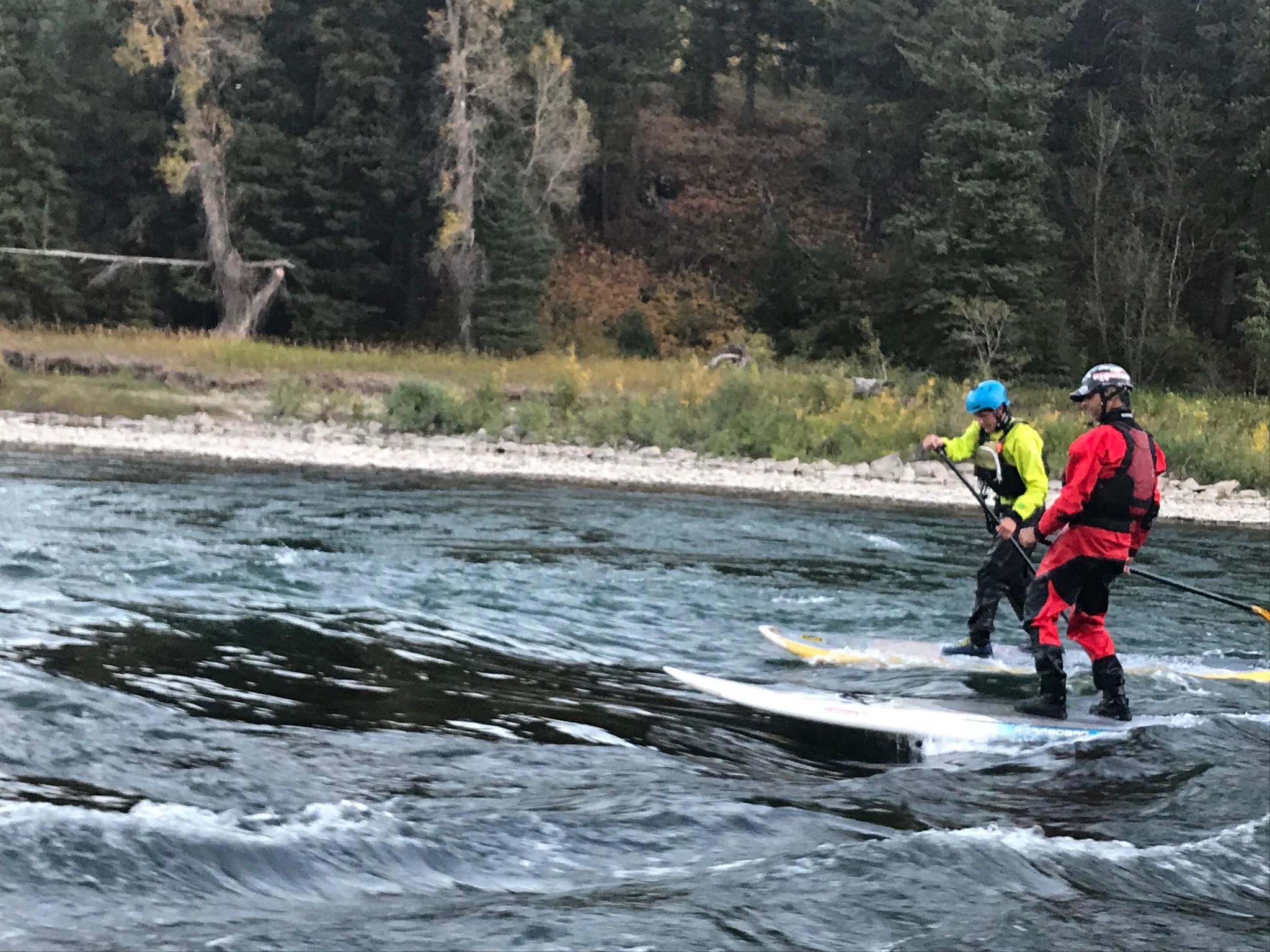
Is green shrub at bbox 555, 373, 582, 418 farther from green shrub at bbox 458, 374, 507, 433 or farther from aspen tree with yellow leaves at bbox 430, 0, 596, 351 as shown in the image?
aspen tree with yellow leaves at bbox 430, 0, 596, 351

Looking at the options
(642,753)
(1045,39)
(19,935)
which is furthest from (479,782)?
(1045,39)

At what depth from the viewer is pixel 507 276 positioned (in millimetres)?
36438

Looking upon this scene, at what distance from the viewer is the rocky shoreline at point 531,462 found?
1961 cm

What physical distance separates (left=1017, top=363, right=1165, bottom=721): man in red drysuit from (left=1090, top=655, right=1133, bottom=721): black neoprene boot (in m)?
0.07

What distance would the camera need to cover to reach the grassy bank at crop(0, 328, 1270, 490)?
74.4ft

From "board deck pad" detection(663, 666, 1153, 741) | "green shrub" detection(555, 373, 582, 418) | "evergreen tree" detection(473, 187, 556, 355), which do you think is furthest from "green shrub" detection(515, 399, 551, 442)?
"board deck pad" detection(663, 666, 1153, 741)

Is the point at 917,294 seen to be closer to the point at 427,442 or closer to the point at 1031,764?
the point at 427,442

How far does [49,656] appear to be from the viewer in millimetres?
7062

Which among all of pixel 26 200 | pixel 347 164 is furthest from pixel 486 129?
pixel 26 200

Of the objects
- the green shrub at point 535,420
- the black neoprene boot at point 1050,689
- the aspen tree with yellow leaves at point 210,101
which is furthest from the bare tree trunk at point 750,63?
the black neoprene boot at point 1050,689

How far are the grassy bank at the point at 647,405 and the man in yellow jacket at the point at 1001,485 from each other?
43.0ft

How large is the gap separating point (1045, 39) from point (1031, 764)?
3682 cm

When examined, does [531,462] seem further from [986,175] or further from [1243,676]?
[986,175]

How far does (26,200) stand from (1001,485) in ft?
114
